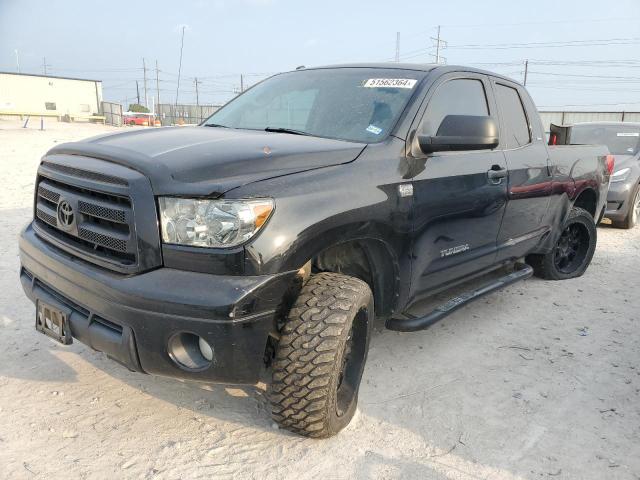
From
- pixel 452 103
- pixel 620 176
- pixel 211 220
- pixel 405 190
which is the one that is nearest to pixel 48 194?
pixel 211 220

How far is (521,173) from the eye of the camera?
3.89 meters

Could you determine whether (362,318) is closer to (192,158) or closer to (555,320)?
(192,158)

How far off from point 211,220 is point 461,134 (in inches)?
58.9

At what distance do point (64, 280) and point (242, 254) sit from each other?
0.93 metres

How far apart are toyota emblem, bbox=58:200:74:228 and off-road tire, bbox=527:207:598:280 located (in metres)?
4.22

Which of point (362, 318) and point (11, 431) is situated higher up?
point (362, 318)

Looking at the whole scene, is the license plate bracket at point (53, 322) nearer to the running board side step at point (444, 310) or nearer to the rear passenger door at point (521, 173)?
the running board side step at point (444, 310)

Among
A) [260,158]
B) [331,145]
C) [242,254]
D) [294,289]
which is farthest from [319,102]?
[242,254]

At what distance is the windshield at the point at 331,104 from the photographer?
2.98 metres

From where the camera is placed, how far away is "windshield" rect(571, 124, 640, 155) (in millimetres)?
8320

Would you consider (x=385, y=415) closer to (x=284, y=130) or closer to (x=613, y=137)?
(x=284, y=130)

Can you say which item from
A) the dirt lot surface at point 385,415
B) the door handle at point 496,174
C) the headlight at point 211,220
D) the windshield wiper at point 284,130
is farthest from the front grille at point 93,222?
the door handle at point 496,174

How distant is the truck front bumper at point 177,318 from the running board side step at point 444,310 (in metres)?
1.08

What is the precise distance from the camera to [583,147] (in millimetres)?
5047
